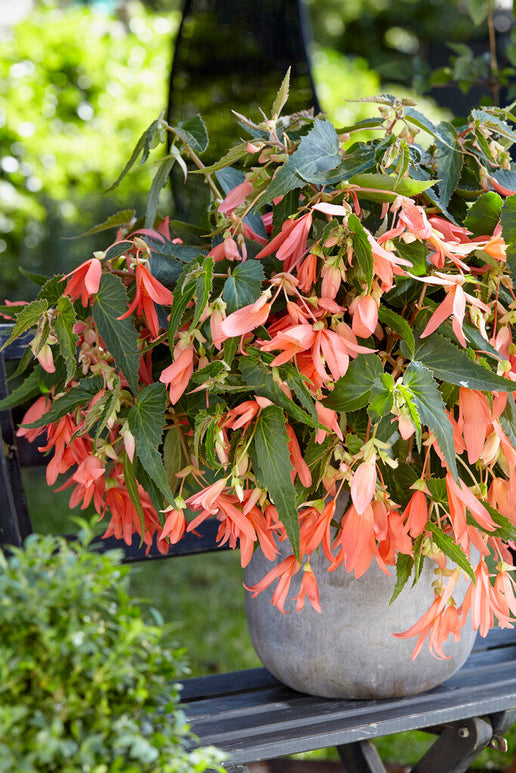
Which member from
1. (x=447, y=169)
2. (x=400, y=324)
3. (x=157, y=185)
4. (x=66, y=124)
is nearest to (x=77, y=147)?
(x=66, y=124)

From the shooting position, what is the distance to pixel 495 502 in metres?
0.65

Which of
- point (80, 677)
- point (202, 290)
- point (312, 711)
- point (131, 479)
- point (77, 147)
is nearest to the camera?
point (80, 677)

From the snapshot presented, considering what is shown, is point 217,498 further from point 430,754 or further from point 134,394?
point 430,754

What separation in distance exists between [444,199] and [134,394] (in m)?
0.30

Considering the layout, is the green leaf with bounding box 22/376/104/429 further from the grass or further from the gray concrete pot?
the grass

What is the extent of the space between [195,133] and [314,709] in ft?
1.76

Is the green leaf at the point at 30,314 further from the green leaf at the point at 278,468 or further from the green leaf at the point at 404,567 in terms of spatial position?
the green leaf at the point at 404,567

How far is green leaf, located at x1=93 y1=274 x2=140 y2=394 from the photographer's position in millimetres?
588

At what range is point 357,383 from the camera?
567 mm

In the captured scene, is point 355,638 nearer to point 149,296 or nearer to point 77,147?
point 149,296

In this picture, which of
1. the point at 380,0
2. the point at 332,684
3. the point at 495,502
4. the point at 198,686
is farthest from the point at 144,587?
the point at 380,0

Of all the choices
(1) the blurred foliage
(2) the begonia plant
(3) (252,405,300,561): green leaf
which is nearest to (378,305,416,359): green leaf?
(2) the begonia plant

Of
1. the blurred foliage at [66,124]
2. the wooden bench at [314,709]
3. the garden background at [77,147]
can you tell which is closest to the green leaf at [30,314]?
the wooden bench at [314,709]

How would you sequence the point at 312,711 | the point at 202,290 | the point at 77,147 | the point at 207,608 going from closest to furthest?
the point at 202,290 < the point at 312,711 < the point at 207,608 < the point at 77,147
